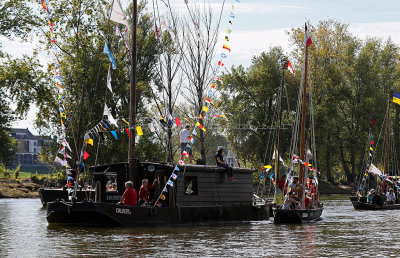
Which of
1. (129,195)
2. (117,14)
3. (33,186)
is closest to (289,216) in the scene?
(129,195)

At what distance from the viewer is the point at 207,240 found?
21250 millimetres

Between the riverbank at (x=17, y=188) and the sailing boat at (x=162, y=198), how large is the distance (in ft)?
123

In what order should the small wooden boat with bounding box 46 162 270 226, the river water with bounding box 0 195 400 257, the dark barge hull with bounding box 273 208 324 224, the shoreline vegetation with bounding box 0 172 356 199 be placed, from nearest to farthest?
the river water with bounding box 0 195 400 257
the small wooden boat with bounding box 46 162 270 226
the dark barge hull with bounding box 273 208 324 224
the shoreline vegetation with bounding box 0 172 356 199

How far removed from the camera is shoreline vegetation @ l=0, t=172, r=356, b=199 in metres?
61.4

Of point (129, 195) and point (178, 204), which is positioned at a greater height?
point (129, 195)

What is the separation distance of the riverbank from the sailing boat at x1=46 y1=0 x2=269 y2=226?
3735 cm

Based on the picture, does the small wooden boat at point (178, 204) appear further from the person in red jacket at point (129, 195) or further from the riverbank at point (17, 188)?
the riverbank at point (17, 188)

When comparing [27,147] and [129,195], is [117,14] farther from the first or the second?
[27,147]

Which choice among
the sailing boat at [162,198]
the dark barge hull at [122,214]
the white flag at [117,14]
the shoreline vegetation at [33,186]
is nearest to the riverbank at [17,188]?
the shoreline vegetation at [33,186]

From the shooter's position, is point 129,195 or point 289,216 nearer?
point 129,195

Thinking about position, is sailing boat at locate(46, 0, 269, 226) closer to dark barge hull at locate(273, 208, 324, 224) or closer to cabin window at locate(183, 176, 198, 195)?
cabin window at locate(183, 176, 198, 195)

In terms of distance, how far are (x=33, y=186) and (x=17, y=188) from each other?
232 cm

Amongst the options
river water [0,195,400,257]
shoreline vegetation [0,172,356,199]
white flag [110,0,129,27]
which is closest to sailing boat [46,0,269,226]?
river water [0,195,400,257]

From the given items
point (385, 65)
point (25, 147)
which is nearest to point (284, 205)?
point (385, 65)
